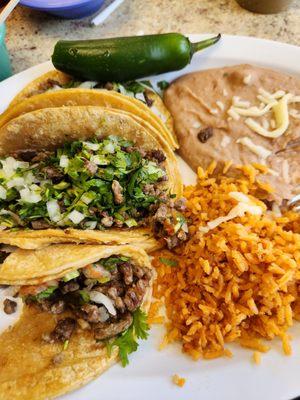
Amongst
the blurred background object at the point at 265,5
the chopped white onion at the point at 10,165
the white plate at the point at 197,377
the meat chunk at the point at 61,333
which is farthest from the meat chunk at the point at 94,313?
the blurred background object at the point at 265,5

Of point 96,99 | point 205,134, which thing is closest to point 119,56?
point 96,99

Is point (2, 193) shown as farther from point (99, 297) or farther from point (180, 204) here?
point (180, 204)

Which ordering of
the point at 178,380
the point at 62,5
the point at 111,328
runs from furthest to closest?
the point at 62,5 < the point at 111,328 < the point at 178,380

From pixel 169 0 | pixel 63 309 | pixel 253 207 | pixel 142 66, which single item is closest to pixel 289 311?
pixel 253 207

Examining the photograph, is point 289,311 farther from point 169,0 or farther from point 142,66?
point 169,0

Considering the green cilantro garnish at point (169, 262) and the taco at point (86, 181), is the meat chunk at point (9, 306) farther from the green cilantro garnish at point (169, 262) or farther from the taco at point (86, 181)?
the green cilantro garnish at point (169, 262)

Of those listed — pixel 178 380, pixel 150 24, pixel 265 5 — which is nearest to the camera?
pixel 178 380

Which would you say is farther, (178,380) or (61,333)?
(61,333)

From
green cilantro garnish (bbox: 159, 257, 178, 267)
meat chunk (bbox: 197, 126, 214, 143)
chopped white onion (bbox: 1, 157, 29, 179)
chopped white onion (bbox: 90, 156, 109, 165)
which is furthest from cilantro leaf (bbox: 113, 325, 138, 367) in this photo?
meat chunk (bbox: 197, 126, 214, 143)
